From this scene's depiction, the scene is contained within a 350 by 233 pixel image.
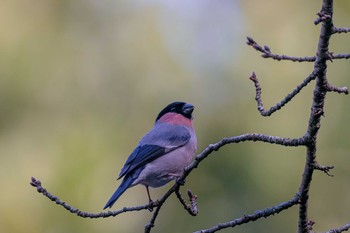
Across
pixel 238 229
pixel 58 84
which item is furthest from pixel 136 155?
pixel 58 84

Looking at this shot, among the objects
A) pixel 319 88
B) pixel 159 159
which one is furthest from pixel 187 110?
pixel 319 88

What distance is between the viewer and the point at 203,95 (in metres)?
7.13

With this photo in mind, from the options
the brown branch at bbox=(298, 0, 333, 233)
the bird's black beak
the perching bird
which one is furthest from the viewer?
the bird's black beak

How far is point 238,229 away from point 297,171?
77 centimetres

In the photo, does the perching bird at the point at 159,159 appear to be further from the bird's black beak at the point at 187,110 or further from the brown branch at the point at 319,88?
the brown branch at the point at 319,88

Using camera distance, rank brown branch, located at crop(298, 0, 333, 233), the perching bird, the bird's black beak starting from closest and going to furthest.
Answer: brown branch, located at crop(298, 0, 333, 233) → the perching bird → the bird's black beak

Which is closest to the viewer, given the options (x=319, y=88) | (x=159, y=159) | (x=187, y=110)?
(x=319, y=88)

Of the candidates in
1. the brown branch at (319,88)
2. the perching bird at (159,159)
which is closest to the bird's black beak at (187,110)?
the perching bird at (159,159)

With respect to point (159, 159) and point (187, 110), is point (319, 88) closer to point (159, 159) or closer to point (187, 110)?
point (159, 159)

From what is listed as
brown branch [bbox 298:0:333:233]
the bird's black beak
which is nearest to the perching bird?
the bird's black beak

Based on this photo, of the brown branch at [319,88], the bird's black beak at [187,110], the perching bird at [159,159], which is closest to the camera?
the brown branch at [319,88]

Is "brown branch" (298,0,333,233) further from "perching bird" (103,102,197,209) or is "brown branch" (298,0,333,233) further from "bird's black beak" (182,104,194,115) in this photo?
"bird's black beak" (182,104,194,115)

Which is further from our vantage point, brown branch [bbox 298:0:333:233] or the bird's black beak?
the bird's black beak

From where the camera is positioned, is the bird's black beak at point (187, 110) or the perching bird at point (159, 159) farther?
the bird's black beak at point (187, 110)
